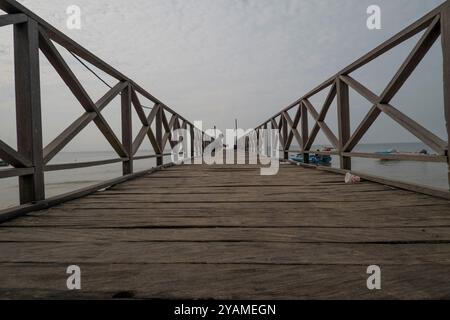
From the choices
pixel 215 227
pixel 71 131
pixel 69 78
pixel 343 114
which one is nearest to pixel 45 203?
pixel 71 131

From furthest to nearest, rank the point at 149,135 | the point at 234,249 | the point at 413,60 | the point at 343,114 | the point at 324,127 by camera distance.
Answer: the point at 149,135 < the point at 324,127 < the point at 343,114 < the point at 413,60 < the point at 234,249

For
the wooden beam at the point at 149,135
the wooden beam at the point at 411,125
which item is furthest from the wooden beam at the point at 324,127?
the wooden beam at the point at 149,135

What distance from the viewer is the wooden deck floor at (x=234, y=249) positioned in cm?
82

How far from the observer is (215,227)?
144 centimetres

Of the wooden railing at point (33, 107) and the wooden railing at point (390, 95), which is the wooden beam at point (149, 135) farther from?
the wooden railing at point (390, 95)

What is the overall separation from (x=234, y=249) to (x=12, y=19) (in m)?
1.82

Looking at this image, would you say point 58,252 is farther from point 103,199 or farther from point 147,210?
point 103,199

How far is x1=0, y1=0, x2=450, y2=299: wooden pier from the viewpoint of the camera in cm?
85

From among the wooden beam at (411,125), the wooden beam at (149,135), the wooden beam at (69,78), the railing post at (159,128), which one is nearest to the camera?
the wooden beam at (411,125)

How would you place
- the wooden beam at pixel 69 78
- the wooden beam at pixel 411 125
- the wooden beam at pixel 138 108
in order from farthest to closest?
the wooden beam at pixel 138 108 < the wooden beam at pixel 69 78 < the wooden beam at pixel 411 125

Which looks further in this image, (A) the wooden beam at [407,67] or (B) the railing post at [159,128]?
(B) the railing post at [159,128]

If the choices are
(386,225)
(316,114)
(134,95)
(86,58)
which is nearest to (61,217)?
(86,58)

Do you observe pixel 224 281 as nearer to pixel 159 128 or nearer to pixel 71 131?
pixel 71 131

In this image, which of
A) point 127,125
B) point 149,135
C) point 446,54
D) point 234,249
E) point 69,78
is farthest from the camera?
point 149,135
